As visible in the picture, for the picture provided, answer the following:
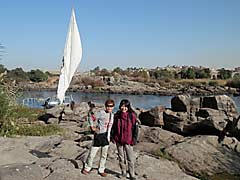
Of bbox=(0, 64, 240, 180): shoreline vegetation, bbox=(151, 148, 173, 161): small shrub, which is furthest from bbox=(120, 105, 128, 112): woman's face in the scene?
bbox=(151, 148, 173, 161): small shrub

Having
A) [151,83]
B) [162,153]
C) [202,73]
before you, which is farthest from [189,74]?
[162,153]

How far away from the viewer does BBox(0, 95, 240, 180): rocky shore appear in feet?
21.6

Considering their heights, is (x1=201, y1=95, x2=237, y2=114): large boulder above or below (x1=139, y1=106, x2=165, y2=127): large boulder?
above

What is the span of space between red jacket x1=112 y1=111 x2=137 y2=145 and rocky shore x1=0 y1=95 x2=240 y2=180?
639 millimetres

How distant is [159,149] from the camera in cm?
1005

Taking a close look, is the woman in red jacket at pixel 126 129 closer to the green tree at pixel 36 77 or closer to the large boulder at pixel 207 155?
the large boulder at pixel 207 155

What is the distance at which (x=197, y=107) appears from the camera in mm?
16469

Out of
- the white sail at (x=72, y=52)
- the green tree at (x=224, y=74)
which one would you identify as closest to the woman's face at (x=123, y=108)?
the white sail at (x=72, y=52)

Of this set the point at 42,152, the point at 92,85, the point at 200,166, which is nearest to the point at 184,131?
the point at 200,166

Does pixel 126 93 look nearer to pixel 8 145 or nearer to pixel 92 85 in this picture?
pixel 92 85

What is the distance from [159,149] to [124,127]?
4.09 metres

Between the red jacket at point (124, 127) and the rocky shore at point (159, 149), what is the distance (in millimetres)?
639

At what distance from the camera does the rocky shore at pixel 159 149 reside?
6.60 m

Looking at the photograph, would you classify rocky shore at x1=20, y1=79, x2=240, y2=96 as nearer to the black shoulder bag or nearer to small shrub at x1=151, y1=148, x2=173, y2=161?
small shrub at x1=151, y1=148, x2=173, y2=161
